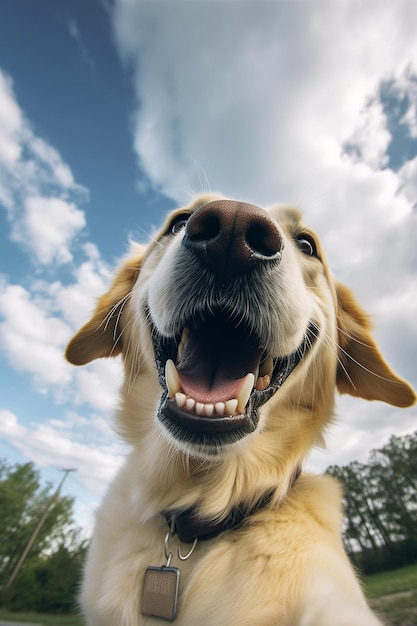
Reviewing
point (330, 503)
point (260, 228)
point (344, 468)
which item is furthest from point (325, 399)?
point (344, 468)

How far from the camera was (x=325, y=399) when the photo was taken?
2.83 metres

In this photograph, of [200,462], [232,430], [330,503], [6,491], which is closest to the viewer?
[232,430]

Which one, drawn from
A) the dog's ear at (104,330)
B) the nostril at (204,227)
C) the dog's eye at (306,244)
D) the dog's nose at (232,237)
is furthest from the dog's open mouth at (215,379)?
the dog's ear at (104,330)

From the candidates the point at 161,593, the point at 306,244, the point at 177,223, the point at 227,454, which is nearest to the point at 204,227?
the point at 227,454

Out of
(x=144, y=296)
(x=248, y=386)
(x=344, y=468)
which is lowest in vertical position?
(x=248, y=386)

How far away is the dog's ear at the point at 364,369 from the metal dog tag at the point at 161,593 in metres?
1.90

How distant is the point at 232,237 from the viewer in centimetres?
166

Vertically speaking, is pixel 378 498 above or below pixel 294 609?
above

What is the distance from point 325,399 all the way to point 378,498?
37.3m

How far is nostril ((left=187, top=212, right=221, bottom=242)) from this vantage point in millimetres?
1671

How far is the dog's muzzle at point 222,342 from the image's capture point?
170 cm

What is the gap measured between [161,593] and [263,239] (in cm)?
183

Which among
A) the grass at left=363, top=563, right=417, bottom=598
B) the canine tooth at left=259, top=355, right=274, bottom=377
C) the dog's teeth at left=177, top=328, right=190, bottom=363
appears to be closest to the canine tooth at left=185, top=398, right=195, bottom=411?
the dog's teeth at left=177, top=328, right=190, bottom=363

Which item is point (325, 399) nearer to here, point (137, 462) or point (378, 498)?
point (137, 462)
